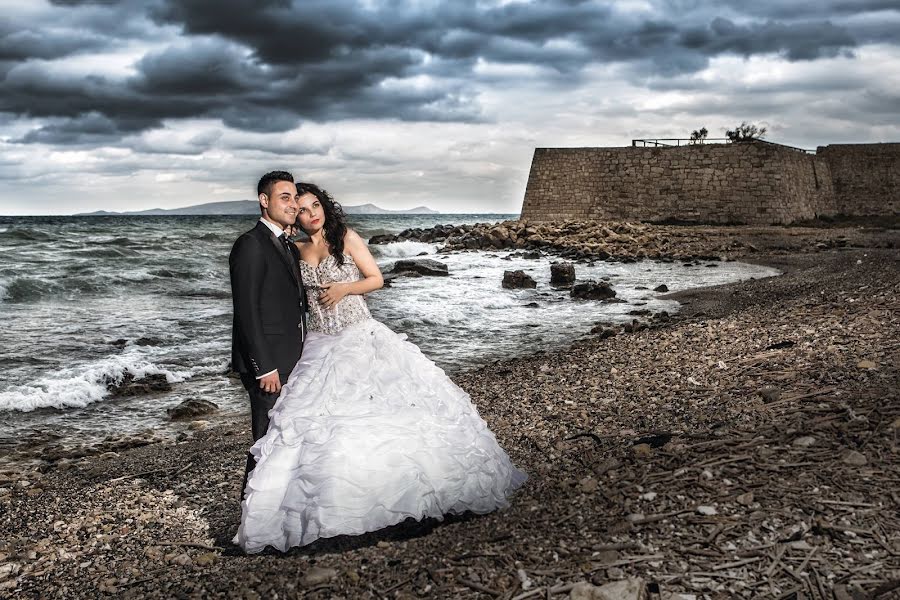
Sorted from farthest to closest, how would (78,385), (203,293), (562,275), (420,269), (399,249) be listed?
(399,249)
(420,269)
(203,293)
(562,275)
(78,385)

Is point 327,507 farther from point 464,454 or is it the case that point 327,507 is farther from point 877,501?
point 877,501

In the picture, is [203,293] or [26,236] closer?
[203,293]

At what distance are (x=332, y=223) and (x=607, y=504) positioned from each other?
94.5 inches

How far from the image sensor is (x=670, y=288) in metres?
17.0

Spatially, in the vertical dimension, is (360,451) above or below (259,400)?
below

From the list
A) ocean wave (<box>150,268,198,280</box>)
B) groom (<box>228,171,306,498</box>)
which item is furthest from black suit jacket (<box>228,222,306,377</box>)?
ocean wave (<box>150,268,198,280</box>)

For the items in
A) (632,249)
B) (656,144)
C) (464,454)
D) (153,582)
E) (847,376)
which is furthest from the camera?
(656,144)

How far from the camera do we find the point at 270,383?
4.14 m

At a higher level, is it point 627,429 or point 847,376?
point 847,376

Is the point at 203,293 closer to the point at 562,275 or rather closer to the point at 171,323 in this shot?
the point at 171,323

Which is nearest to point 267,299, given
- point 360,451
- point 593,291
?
point 360,451

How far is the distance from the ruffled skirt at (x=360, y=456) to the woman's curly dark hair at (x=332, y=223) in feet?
1.97

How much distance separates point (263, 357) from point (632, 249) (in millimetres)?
24873

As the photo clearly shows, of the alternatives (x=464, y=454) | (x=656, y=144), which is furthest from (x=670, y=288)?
(x=656, y=144)
